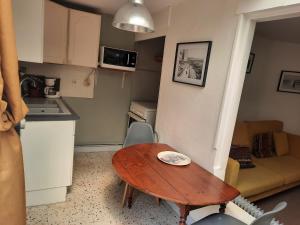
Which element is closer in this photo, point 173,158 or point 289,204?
point 173,158

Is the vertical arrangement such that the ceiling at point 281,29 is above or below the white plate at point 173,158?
above

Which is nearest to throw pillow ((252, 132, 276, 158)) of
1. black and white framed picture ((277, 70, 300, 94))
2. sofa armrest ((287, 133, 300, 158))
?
sofa armrest ((287, 133, 300, 158))

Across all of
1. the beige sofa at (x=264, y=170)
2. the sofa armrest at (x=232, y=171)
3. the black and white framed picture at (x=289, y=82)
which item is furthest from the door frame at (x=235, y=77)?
the black and white framed picture at (x=289, y=82)

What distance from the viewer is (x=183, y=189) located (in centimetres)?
157

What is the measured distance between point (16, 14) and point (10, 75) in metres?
1.00

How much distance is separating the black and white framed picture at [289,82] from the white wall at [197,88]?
2.43 metres

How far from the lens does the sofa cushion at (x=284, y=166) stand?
9.83 feet

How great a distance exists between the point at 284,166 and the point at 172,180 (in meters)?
2.37

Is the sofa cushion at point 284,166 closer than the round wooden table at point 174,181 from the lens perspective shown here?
No

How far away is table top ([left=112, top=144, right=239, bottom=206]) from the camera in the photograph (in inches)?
58.2

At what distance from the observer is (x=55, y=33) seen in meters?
2.89

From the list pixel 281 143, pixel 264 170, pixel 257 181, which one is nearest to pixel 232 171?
pixel 257 181

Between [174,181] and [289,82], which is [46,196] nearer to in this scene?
[174,181]

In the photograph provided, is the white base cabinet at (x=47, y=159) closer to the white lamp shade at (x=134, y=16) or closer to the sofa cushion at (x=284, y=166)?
the white lamp shade at (x=134, y=16)
